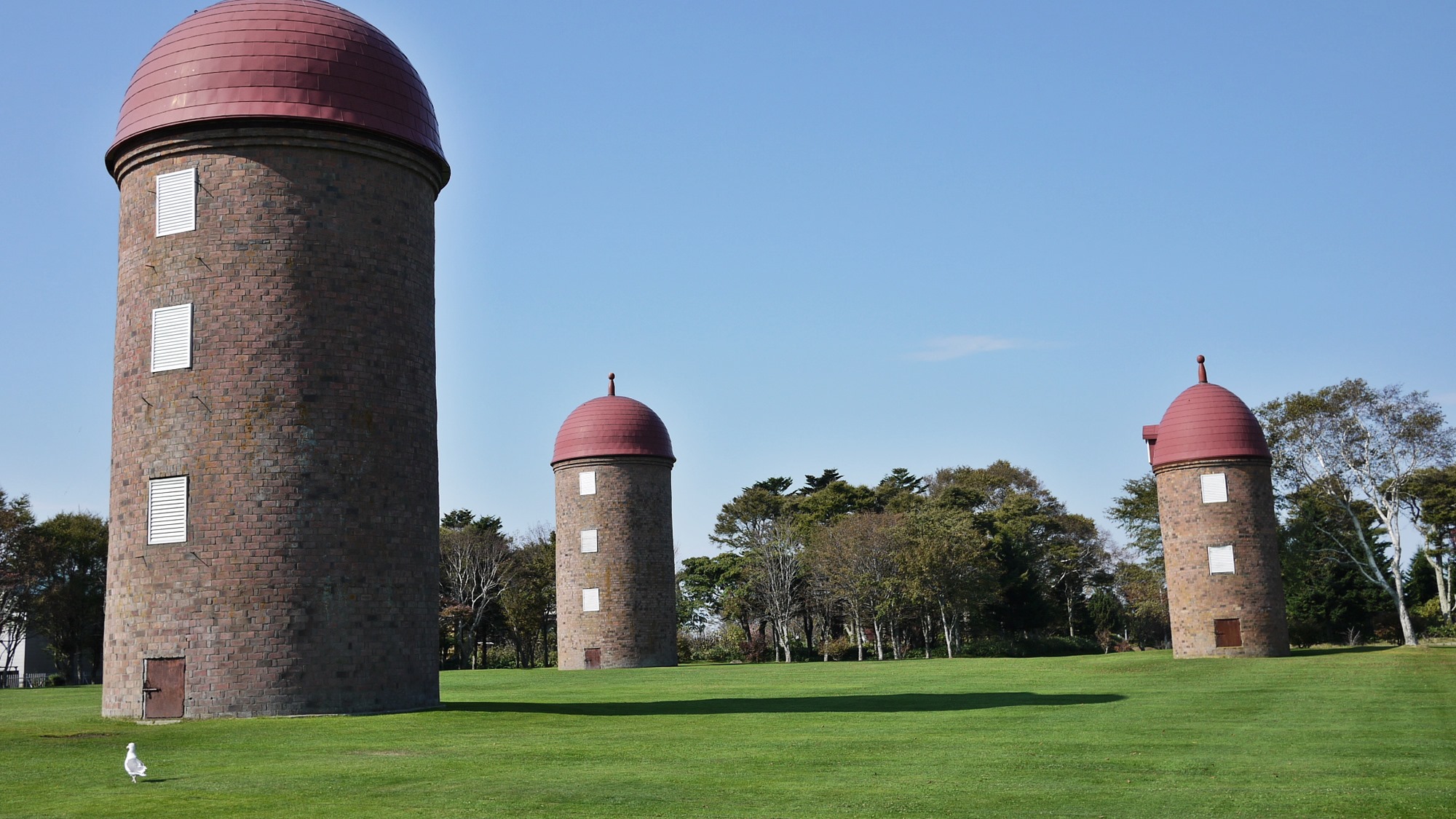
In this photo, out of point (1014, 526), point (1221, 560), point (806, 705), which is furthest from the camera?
point (1014, 526)

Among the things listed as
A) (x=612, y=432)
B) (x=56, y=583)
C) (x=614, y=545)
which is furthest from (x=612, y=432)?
(x=56, y=583)

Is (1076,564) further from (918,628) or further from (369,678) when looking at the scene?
(369,678)

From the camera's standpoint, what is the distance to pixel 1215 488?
1655 inches

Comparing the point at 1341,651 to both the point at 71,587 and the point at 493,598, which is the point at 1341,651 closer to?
the point at 493,598

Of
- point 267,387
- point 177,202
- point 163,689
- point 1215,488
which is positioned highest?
point 177,202

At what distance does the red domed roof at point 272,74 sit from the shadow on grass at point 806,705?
10.5 m

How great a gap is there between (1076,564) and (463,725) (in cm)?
5964

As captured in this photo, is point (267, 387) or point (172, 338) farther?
point (172, 338)

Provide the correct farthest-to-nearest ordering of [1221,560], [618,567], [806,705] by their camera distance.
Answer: [618,567]
[1221,560]
[806,705]

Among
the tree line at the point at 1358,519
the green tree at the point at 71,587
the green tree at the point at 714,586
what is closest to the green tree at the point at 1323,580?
the tree line at the point at 1358,519

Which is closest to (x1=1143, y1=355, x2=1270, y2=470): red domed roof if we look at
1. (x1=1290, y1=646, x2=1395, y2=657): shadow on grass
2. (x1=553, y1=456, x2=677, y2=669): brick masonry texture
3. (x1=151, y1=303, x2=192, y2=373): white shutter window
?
(x1=1290, y1=646, x2=1395, y2=657): shadow on grass

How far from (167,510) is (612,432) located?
29634 mm

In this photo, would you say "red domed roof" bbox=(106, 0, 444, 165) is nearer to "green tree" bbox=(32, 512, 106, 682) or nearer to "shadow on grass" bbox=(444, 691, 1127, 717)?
"shadow on grass" bbox=(444, 691, 1127, 717)

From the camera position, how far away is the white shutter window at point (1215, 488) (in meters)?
41.9
